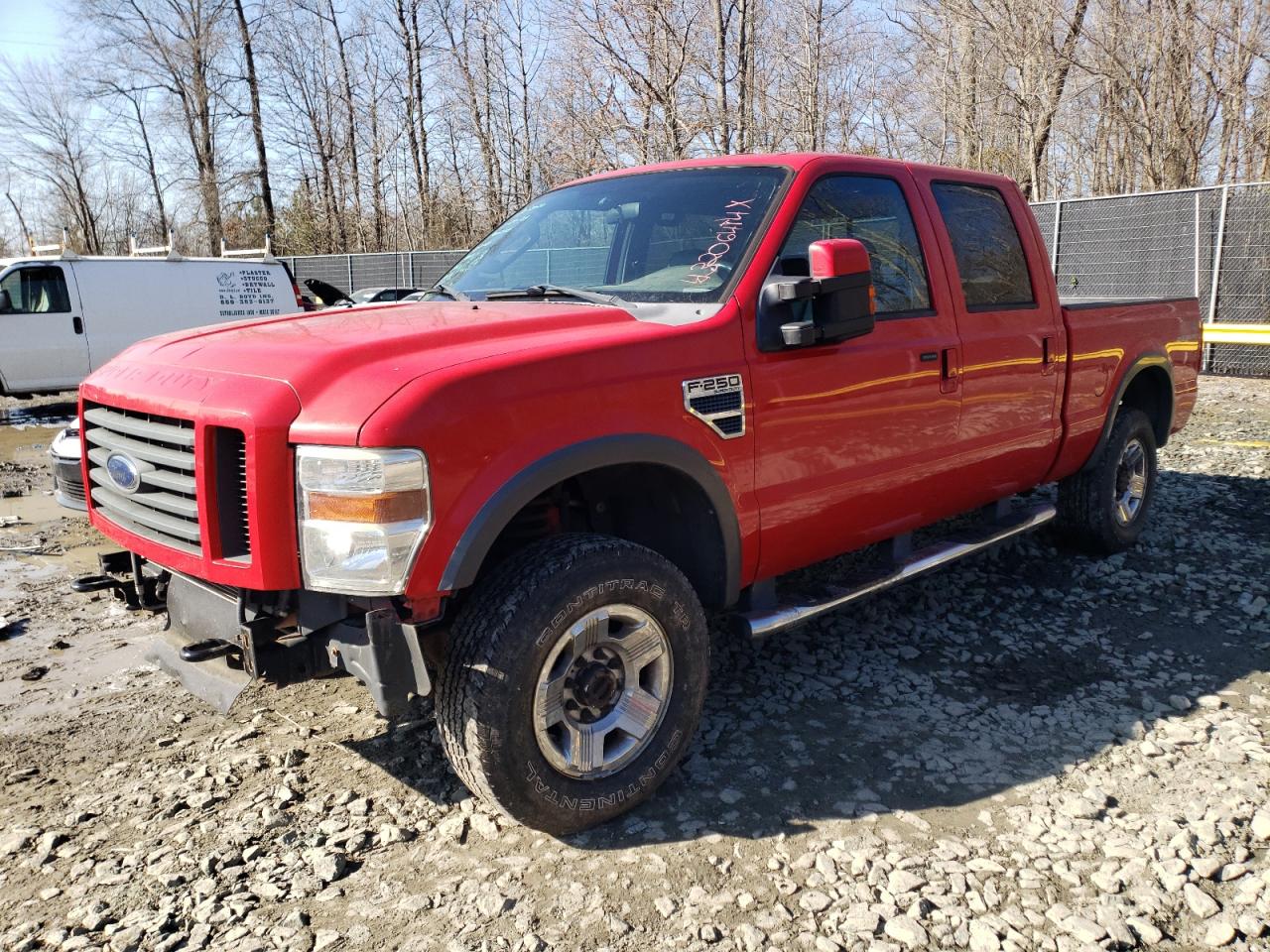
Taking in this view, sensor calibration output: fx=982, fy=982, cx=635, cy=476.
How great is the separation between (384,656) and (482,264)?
7.29 ft

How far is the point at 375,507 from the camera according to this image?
8.39 ft

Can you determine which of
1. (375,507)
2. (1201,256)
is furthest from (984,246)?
(1201,256)

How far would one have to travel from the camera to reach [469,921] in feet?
8.73

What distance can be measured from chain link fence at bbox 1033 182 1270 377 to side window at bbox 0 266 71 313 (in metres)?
13.0

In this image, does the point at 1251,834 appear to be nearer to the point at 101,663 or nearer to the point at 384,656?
the point at 384,656

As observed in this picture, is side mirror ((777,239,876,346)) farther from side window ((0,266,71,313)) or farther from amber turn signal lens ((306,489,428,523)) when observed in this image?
side window ((0,266,71,313))

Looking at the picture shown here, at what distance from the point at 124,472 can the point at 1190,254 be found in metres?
14.2

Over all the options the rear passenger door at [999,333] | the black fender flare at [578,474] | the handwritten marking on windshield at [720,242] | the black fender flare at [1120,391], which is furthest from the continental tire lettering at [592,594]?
the black fender flare at [1120,391]

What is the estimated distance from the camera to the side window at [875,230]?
146 inches

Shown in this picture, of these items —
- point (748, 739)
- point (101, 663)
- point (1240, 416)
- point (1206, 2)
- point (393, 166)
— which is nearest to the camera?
point (748, 739)

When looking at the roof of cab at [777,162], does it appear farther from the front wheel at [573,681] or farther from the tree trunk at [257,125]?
the tree trunk at [257,125]

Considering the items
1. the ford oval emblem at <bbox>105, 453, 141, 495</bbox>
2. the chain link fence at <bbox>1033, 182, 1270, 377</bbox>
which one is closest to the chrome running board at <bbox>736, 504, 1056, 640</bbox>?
the ford oval emblem at <bbox>105, 453, 141, 495</bbox>

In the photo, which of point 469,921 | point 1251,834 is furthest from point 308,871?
point 1251,834

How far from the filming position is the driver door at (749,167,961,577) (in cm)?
349
